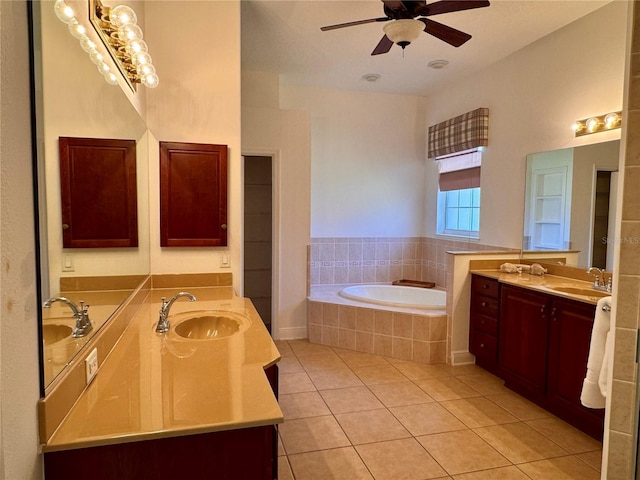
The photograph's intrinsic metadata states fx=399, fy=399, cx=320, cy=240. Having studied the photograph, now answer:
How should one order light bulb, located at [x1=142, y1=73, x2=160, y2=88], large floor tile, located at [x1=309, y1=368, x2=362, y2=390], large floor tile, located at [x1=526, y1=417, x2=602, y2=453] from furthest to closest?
large floor tile, located at [x1=309, y1=368, x2=362, y2=390], large floor tile, located at [x1=526, y1=417, x2=602, y2=453], light bulb, located at [x1=142, y1=73, x2=160, y2=88]

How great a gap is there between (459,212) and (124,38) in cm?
410

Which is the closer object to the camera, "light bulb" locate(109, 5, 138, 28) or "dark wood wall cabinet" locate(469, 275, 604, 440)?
"light bulb" locate(109, 5, 138, 28)

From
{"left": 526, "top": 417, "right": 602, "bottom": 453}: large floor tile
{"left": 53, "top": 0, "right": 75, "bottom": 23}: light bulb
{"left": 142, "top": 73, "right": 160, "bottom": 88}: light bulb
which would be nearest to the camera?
{"left": 53, "top": 0, "right": 75, "bottom": 23}: light bulb

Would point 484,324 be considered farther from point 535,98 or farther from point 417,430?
point 535,98

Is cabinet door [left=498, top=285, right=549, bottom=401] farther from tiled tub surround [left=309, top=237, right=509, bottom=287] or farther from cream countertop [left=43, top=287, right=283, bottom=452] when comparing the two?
cream countertop [left=43, top=287, right=283, bottom=452]

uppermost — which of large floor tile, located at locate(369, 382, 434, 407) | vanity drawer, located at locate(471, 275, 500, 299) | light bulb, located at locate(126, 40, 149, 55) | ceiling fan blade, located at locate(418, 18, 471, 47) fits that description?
ceiling fan blade, located at locate(418, 18, 471, 47)

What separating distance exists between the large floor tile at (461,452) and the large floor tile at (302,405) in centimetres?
73

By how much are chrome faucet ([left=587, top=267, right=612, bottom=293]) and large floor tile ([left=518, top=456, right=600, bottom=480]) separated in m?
1.24

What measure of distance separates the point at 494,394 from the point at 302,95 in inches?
152

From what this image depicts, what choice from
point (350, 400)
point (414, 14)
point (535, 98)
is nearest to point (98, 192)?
point (414, 14)

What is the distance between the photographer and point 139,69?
6.58 ft

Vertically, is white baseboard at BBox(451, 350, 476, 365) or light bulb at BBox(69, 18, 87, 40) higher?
light bulb at BBox(69, 18, 87, 40)

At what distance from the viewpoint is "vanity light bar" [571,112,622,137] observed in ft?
9.59

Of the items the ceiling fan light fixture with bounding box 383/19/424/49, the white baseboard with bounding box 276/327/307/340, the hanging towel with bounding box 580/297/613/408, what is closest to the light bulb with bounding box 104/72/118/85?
the ceiling fan light fixture with bounding box 383/19/424/49
